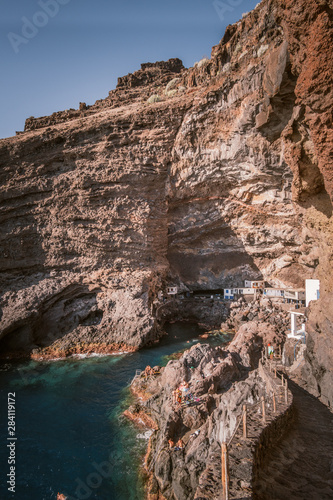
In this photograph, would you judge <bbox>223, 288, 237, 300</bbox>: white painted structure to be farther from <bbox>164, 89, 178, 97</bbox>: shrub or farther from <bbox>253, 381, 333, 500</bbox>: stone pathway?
<bbox>253, 381, 333, 500</bbox>: stone pathway

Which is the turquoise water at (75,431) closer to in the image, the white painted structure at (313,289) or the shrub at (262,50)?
the white painted structure at (313,289)

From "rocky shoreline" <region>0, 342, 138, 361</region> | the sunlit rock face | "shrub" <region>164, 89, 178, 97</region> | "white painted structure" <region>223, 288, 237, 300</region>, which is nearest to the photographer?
"rocky shoreline" <region>0, 342, 138, 361</region>

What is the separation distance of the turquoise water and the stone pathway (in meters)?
7.13

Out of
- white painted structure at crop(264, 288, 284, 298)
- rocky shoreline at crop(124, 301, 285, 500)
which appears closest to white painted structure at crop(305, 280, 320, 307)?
rocky shoreline at crop(124, 301, 285, 500)

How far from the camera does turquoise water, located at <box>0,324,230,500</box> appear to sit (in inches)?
483

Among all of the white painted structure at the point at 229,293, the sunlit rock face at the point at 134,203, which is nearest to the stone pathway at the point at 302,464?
the sunlit rock face at the point at 134,203

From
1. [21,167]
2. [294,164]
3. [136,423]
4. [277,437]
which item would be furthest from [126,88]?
[277,437]

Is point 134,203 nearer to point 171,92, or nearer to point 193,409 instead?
point 171,92

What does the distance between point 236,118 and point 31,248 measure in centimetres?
2661

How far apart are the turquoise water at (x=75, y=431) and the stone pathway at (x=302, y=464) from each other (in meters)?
7.13

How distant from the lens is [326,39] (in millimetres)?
7422

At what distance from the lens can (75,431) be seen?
15.9m

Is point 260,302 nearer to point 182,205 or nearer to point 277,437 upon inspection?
point 182,205

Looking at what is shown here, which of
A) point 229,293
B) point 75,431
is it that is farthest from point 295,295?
point 75,431
